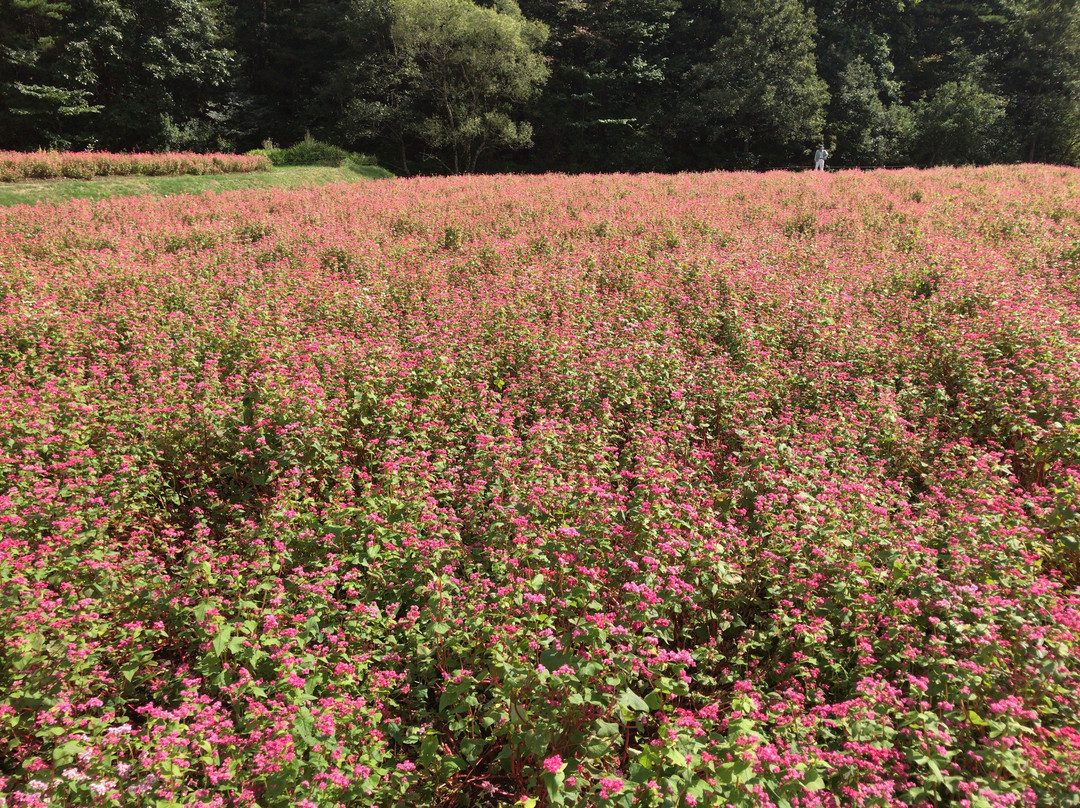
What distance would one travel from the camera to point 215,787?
2.92 meters

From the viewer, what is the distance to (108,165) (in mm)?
22000

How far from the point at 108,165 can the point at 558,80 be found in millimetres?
33102

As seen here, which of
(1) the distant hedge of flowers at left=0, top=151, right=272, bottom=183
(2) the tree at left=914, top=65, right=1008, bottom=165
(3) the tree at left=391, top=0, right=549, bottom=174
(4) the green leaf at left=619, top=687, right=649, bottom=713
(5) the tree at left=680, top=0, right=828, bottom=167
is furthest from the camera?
(2) the tree at left=914, top=65, right=1008, bottom=165

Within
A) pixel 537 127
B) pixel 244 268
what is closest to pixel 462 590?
pixel 244 268

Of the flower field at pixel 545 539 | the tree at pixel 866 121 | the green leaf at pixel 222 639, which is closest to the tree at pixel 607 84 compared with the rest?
the tree at pixel 866 121

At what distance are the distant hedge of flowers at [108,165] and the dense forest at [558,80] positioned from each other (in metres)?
11.7

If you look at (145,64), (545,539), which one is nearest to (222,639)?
(545,539)

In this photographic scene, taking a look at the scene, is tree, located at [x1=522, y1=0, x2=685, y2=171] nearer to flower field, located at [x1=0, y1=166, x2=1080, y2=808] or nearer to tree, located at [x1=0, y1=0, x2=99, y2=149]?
tree, located at [x1=0, y1=0, x2=99, y2=149]

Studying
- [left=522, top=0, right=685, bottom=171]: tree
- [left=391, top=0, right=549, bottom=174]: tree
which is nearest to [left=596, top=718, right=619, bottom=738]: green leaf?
[left=391, top=0, right=549, bottom=174]: tree

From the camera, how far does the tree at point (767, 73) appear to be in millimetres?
36531

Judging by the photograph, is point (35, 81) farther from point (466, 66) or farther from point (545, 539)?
point (545, 539)

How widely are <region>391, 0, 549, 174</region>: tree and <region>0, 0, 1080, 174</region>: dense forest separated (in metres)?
0.13

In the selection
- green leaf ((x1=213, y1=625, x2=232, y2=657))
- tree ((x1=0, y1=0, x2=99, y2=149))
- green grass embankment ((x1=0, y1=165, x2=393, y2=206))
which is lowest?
green leaf ((x1=213, y1=625, x2=232, y2=657))

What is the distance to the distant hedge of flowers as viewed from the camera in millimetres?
19875
